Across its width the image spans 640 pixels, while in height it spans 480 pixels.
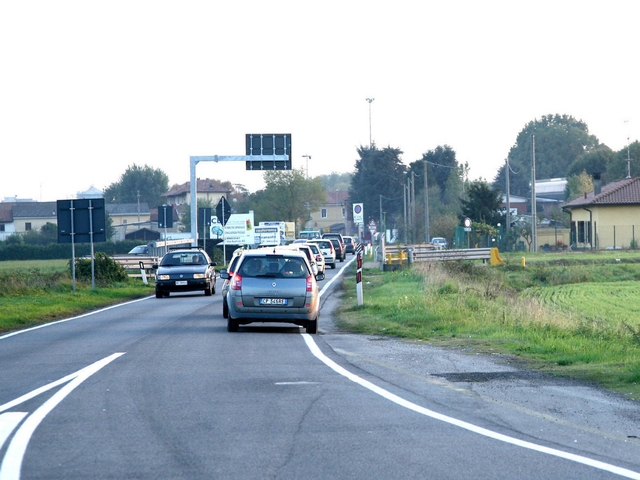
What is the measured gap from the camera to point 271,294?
60.1ft

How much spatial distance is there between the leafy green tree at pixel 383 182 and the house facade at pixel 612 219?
5280cm

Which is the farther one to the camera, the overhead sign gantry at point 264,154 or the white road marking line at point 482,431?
the overhead sign gantry at point 264,154

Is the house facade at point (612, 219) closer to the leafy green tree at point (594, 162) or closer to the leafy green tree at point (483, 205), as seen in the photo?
the leafy green tree at point (483, 205)

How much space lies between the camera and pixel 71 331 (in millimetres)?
19594

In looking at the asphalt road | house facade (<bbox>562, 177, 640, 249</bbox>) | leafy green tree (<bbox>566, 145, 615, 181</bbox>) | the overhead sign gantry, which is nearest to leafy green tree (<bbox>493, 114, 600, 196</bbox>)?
leafy green tree (<bbox>566, 145, 615, 181</bbox>)

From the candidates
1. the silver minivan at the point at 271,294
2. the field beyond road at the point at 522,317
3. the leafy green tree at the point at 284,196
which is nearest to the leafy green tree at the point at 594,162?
the leafy green tree at the point at 284,196

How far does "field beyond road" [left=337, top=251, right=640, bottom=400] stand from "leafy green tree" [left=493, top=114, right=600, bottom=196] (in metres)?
116

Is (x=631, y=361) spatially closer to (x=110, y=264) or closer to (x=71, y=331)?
(x=71, y=331)

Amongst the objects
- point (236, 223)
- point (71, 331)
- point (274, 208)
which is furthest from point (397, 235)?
point (71, 331)

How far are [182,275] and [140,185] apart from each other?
134 meters

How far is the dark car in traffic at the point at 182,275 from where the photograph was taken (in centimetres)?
3152

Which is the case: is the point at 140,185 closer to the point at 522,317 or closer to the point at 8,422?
the point at 522,317

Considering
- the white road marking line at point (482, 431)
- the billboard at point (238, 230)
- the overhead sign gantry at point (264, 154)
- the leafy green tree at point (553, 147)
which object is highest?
the leafy green tree at point (553, 147)

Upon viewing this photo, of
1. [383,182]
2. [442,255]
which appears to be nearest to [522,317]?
[442,255]
